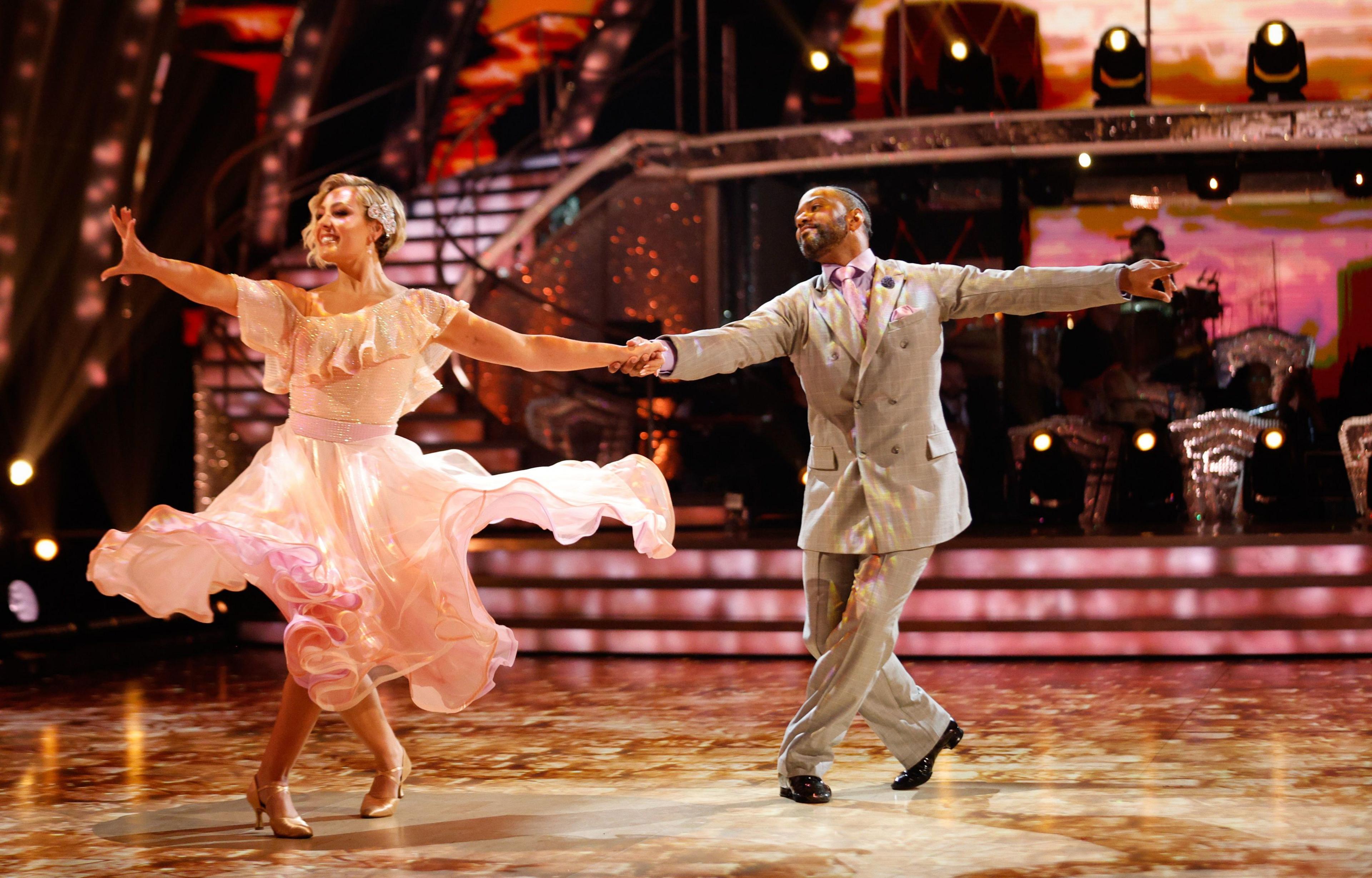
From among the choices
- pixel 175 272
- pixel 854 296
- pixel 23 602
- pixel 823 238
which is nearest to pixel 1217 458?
A: pixel 854 296

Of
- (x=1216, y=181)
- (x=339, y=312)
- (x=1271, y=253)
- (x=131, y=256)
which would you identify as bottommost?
(x=339, y=312)

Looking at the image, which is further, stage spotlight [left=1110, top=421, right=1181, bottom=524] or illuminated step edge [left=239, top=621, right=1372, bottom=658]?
stage spotlight [left=1110, top=421, right=1181, bottom=524]

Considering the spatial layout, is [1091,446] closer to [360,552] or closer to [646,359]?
[646,359]

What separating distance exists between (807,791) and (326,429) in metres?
1.53

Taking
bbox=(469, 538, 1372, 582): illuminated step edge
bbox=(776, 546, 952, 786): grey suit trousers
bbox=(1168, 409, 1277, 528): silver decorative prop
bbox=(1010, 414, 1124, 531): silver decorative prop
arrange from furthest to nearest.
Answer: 1. bbox=(1010, 414, 1124, 531): silver decorative prop
2. bbox=(1168, 409, 1277, 528): silver decorative prop
3. bbox=(469, 538, 1372, 582): illuminated step edge
4. bbox=(776, 546, 952, 786): grey suit trousers

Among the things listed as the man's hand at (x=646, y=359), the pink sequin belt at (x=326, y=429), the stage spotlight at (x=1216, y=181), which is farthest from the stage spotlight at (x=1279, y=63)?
the pink sequin belt at (x=326, y=429)

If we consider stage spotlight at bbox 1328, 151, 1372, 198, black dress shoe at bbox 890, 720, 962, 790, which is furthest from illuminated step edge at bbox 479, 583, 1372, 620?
stage spotlight at bbox 1328, 151, 1372, 198

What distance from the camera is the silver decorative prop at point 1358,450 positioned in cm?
848

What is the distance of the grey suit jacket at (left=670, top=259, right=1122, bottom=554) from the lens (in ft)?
12.7

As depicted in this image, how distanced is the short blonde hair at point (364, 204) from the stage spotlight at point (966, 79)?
628 cm

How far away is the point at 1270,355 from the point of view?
9.33m

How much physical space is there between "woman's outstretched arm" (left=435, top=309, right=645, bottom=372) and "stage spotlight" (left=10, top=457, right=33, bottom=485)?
154 inches

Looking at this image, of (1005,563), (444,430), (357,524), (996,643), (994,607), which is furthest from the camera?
(444,430)

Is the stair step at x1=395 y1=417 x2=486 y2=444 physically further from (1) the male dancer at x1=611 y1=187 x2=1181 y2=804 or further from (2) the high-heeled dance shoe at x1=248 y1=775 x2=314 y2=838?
(2) the high-heeled dance shoe at x1=248 y1=775 x2=314 y2=838
